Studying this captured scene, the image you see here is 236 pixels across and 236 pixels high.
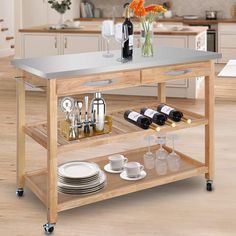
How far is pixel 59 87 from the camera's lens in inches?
129

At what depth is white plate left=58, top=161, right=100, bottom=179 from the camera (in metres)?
3.69

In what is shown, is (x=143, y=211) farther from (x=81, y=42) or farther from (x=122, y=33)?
(x=81, y=42)

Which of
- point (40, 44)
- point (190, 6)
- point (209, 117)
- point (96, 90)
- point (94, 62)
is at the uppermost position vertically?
point (190, 6)

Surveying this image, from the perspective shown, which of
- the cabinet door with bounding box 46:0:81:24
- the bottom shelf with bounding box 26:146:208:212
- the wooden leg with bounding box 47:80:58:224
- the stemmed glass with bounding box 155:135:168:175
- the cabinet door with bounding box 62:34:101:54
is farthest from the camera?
the cabinet door with bounding box 46:0:81:24

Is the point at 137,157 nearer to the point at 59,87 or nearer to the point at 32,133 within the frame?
the point at 32,133

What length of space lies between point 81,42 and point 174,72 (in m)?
3.98

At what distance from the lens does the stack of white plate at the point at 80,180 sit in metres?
3.63

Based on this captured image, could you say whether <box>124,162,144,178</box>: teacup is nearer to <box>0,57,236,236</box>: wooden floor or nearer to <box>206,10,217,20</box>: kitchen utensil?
<box>0,57,236,236</box>: wooden floor

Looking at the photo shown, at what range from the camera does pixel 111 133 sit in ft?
11.9

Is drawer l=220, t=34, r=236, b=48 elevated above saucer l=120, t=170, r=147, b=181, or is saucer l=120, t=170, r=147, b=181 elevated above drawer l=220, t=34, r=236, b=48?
drawer l=220, t=34, r=236, b=48

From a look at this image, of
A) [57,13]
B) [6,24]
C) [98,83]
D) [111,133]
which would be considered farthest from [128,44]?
[6,24]

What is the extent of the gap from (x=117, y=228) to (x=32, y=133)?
2.58ft

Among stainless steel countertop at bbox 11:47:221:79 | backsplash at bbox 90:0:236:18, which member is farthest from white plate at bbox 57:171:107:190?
backsplash at bbox 90:0:236:18

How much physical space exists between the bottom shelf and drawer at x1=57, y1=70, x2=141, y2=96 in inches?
26.1
